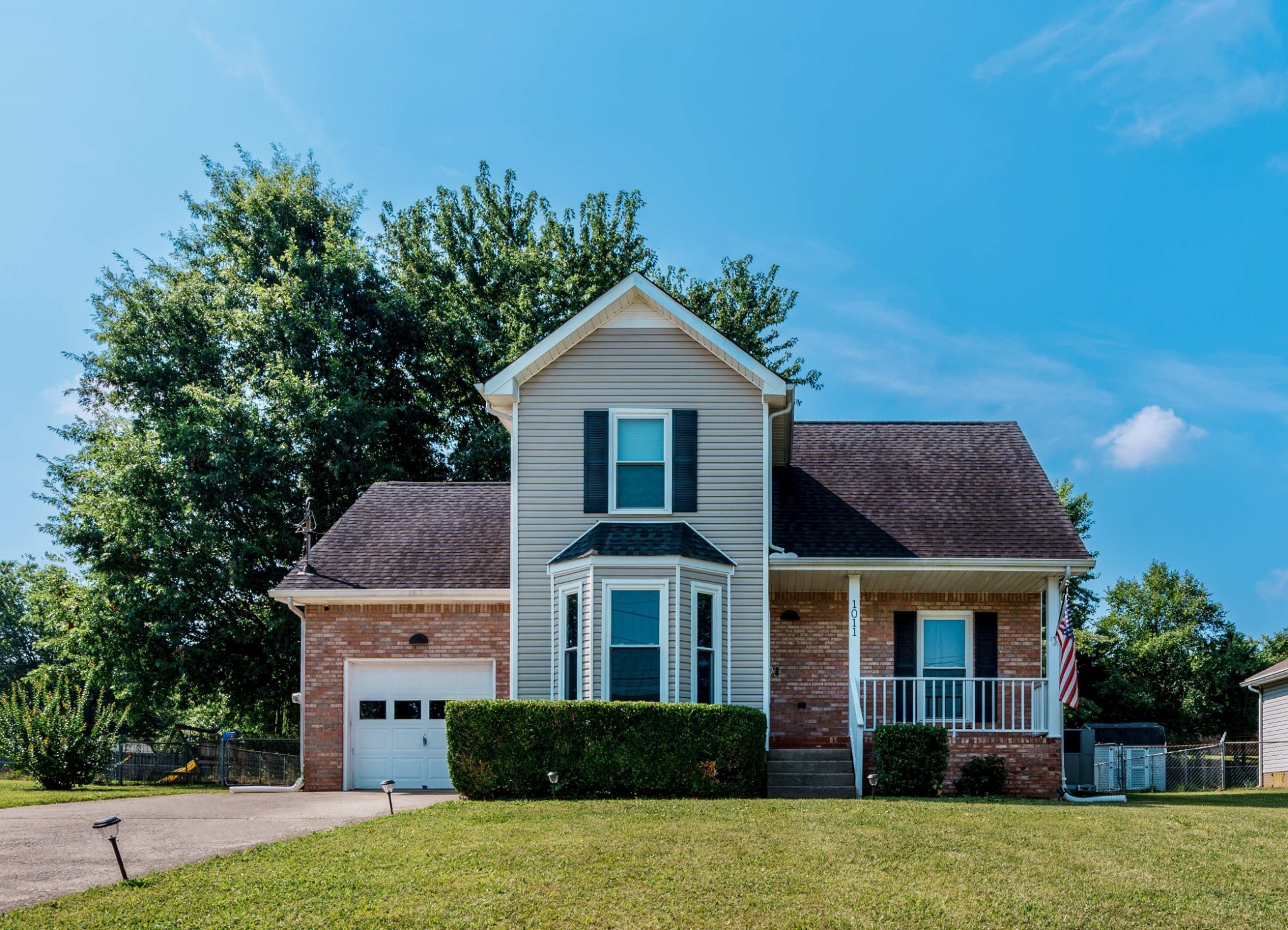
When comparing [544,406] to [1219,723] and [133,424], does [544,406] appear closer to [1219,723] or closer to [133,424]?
[133,424]

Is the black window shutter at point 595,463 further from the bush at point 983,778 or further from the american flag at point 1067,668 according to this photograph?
the american flag at point 1067,668

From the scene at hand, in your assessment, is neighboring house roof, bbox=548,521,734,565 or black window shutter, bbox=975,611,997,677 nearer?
neighboring house roof, bbox=548,521,734,565

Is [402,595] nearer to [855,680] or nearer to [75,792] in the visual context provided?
[75,792]

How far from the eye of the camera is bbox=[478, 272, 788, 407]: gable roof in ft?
55.7

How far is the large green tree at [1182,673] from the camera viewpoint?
44781 millimetres

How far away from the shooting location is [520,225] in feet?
114

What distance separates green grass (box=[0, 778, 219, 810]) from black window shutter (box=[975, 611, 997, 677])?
13248mm

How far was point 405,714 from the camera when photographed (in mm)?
18656

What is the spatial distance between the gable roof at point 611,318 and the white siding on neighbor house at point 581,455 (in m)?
0.15

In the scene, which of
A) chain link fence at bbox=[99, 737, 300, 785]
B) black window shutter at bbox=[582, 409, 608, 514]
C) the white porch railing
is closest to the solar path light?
black window shutter at bbox=[582, 409, 608, 514]

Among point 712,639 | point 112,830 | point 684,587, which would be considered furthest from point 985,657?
point 112,830

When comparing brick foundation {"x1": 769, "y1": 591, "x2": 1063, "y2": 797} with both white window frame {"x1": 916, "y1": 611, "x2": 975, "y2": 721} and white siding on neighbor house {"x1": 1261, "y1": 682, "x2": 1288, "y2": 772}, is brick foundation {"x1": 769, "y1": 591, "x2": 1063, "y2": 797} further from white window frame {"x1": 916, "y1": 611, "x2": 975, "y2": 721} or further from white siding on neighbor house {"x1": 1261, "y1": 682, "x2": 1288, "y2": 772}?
white siding on neighbor house {"x1": 1261, "y1": 682, "x2": 1288, "y2": 772}

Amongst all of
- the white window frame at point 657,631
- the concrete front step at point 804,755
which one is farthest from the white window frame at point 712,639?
the concrete front step at point 804,755

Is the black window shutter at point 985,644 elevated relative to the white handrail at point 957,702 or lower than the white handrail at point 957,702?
A: elevated
